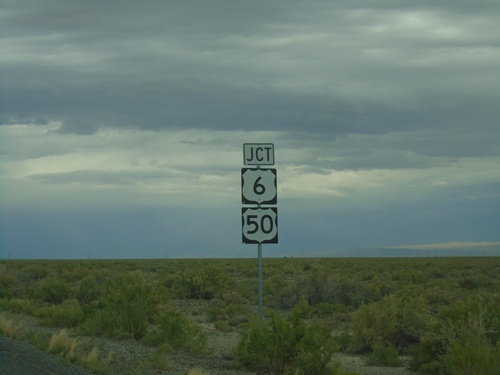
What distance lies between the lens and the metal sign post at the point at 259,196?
1698 centimetres

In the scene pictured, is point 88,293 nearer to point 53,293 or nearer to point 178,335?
point 53,293

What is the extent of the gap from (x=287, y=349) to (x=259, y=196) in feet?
12.0

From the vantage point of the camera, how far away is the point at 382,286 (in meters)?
35.2

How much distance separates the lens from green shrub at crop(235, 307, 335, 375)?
603 inches

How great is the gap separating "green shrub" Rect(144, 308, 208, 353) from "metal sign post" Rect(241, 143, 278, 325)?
282 centimetres

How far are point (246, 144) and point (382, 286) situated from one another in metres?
20.1

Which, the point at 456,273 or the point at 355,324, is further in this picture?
the point at 456,273

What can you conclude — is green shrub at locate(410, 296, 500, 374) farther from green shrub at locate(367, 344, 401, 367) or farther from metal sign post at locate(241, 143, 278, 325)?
metal sign post at locate(241, 143, 278, 325)

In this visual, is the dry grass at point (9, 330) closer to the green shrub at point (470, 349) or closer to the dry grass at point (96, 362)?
the dry grass at point (96, 362)

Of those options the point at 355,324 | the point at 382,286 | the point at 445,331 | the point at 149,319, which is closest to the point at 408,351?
the point at 355,324

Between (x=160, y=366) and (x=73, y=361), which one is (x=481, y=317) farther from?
(x=73, y=361)

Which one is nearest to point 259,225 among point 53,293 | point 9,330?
point 9,330

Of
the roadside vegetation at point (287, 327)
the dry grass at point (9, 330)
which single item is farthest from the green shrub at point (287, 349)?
the dry grass at point (9, 330)

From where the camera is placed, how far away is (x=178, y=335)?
1953 centimetres
